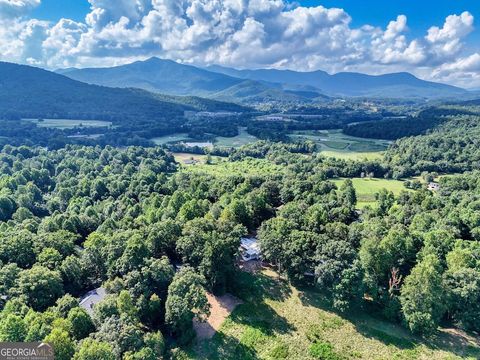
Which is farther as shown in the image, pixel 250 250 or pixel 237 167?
pixel 237 167

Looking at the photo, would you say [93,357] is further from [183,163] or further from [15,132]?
[15,132]

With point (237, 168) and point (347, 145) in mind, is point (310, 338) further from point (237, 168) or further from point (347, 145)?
point (347, 145)

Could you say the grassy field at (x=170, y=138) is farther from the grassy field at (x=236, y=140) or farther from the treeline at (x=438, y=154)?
the treeline at (x=438, y=154)

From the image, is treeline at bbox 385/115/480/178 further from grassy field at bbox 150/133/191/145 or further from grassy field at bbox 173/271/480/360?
grassy field at bbox 150/133/191/145

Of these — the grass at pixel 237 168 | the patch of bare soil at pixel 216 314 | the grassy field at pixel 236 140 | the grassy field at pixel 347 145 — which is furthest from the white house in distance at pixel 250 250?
the grassy field at pixel 236 140

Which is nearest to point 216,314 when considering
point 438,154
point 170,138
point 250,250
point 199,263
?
point 199,263
